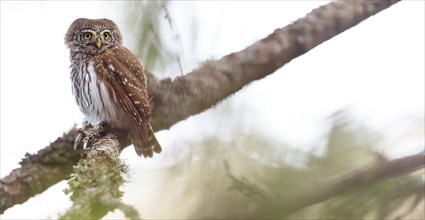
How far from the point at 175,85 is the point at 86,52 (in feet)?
1.15

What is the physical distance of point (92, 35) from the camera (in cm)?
145

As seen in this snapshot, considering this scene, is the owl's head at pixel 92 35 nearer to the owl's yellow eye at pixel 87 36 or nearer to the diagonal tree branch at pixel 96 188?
the owl's yellow eye at pixel 87 36

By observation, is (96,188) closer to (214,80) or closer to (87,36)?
(214,80)

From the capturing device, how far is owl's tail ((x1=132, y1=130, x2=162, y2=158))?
1.20m

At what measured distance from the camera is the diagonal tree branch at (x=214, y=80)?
133 cm

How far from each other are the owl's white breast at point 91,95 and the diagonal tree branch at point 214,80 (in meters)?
0.10

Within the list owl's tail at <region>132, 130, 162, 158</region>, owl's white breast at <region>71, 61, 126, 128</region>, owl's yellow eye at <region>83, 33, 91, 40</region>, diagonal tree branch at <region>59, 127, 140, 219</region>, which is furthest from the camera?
owl's white breast at <region>71, 61, 126, 128</region>

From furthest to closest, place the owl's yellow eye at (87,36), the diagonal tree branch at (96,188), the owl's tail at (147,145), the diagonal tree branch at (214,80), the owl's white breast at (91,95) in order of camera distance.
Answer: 1. the owl's white breast at (91,95)
2. the owl's yellow eye at (87,36)
3. the diagonal tree branch at (214,80)
4. the owl's tail at (147,145)
5. the diagonal tree branch at (96,188)

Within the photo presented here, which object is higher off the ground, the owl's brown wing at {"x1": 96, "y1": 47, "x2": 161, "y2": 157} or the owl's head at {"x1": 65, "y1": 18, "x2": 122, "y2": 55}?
the owl's head at {"x1": 65, "y1": 18, "x2": 122, "y2": 55}

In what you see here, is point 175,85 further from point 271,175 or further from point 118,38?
point 271,175

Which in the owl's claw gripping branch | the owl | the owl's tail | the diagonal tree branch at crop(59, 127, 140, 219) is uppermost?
the owl

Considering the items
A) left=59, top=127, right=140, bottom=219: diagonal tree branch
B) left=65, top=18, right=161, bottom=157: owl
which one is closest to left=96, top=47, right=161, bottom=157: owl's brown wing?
left=65, top=18, right=161, bottom=157: owl

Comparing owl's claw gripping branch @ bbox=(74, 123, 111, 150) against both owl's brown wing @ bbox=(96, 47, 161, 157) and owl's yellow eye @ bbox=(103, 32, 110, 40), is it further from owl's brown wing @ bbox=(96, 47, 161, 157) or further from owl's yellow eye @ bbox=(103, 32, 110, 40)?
owl's yellow eye @ bbox=(103, 32, 110, 40)

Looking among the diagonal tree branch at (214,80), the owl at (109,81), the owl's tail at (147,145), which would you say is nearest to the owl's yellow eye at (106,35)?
the owl at (109,81)
